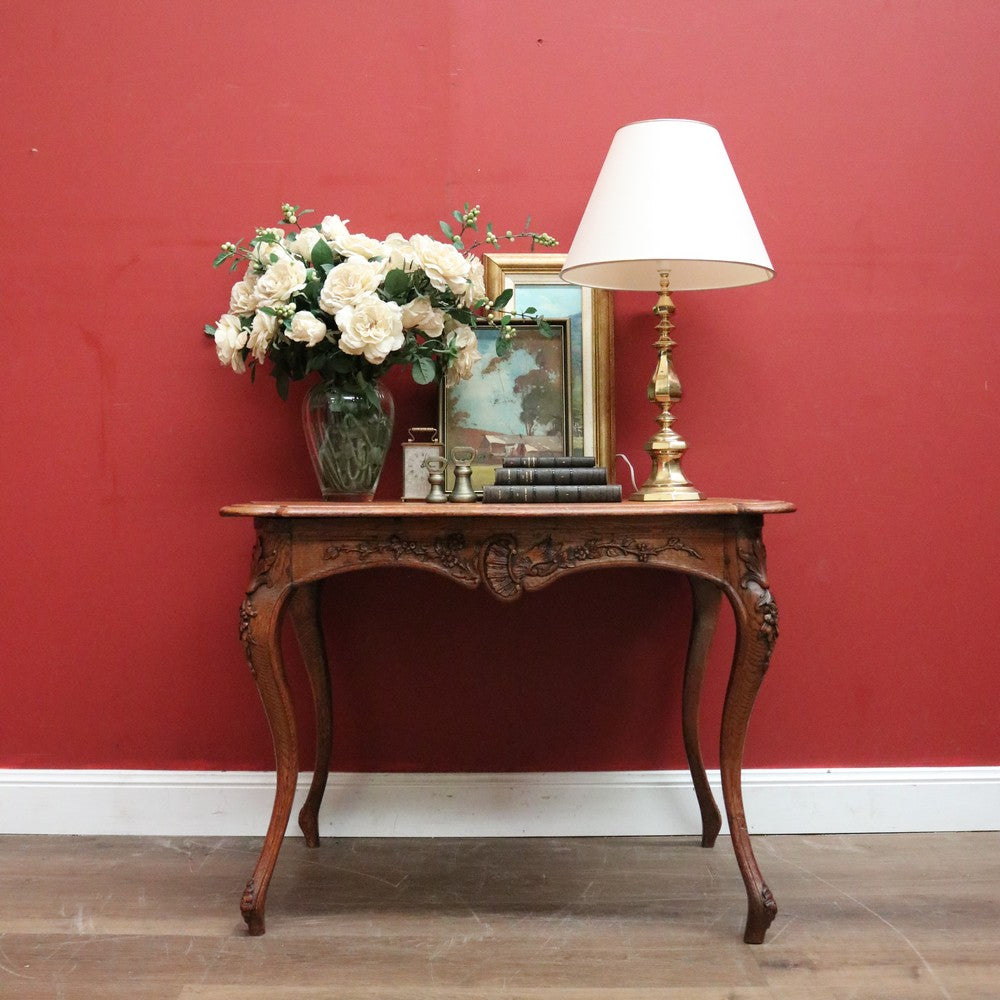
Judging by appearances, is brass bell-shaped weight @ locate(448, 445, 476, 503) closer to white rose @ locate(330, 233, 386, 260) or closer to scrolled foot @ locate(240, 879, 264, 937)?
white rose @ locate(330, 233, 386, 260)

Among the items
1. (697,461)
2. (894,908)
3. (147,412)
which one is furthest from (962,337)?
(147,412)

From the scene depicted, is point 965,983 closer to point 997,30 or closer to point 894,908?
point 894,908

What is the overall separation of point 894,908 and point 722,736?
1.65 ft

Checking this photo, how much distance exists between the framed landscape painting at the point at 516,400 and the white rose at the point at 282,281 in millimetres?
452

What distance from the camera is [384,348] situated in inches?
72.1

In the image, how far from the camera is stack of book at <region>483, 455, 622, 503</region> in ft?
5.79

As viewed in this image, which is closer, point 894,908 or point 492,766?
point 894,908

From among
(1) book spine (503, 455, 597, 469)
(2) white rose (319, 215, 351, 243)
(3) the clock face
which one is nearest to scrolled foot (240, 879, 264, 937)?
(3) the clock face

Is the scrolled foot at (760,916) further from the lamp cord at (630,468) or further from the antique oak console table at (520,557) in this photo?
the lamp cord at (630,468)

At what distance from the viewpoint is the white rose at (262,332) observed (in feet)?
6.06

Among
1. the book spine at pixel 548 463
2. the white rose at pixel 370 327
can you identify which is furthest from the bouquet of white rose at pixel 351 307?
the book spine at pixel 548 463

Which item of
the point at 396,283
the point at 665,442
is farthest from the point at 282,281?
the point at 665,442

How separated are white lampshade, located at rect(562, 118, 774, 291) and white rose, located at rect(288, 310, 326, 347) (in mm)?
511

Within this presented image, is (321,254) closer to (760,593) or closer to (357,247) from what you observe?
(357,247)
